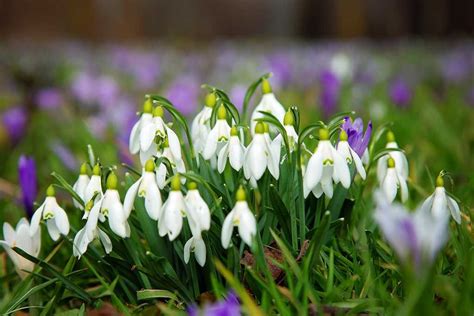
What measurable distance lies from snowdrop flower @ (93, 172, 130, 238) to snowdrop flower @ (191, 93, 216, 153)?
0.33 metres

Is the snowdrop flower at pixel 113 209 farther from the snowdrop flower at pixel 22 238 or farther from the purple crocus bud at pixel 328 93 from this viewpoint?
the purple crocus bud at pixel 328 93

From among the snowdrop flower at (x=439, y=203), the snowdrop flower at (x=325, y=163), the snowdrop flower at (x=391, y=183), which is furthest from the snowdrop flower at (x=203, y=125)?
the snowdrop flower at (x=439, y=203)

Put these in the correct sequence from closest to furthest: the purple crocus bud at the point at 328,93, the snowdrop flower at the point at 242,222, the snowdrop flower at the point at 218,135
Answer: the snowdrop flower at the point at 242,222 < the snowdrop flower at the point at 218,135 < the purple crocus bud at the point at 328,93

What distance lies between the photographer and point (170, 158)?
63.1 inches

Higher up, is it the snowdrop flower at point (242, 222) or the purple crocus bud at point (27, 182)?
the snowdrop flower at point (242, 222)

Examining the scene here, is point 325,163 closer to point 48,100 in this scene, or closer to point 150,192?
point 150,192

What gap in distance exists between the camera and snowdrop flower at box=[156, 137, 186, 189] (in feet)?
5.03

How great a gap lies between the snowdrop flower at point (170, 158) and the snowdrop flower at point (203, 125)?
0.49ft

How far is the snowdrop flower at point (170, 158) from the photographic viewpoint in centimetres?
153

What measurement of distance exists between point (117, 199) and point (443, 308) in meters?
0.77

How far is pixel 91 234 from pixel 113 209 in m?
0.08

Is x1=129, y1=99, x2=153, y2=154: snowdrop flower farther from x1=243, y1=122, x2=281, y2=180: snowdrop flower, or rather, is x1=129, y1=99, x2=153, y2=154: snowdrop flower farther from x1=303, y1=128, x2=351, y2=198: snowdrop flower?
x1=303, y1=128, x2=351, y2=198: snowdrop flower

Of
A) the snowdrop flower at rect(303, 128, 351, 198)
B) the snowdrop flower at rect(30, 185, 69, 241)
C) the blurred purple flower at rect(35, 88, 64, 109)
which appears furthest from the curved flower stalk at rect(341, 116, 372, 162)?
the blurred purple flower at rect(35, 88, 64, 109)

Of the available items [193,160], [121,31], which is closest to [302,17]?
[121,31]
